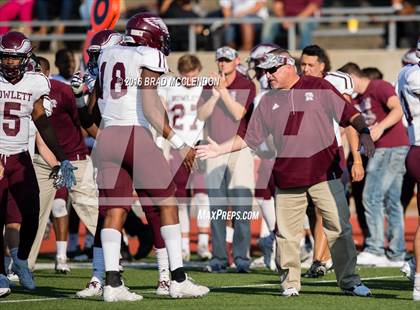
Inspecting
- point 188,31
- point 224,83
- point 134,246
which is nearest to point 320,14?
point 188,31

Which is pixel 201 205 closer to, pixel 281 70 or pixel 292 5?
pixel 281 70

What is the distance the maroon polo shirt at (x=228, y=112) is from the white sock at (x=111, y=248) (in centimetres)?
311

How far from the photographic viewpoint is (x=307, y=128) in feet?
29.3

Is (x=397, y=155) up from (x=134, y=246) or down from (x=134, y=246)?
up

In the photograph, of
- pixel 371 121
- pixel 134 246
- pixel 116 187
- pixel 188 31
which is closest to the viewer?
pixel 116 187

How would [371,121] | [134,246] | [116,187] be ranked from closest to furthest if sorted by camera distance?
[116,187] < [371,121] < [134,246]

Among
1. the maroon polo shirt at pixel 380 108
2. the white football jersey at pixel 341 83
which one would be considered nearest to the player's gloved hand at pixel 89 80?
the white football jersey at pixel 341 83

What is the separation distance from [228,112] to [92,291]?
3098 millimetres

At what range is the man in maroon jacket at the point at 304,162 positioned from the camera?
888cm

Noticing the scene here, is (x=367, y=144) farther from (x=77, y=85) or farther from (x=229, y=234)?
(x=229, y=234)

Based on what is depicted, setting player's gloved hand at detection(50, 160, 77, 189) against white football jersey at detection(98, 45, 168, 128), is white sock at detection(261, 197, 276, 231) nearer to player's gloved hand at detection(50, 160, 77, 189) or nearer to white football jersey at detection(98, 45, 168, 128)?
player's gloved hand at detection(50, 160, 77, 189)

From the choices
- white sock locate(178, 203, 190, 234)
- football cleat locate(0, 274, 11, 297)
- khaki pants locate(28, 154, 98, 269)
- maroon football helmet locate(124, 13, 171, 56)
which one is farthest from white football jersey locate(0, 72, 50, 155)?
white sock locate(178, 203, 190, 234)

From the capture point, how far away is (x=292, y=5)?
18047 millimetres

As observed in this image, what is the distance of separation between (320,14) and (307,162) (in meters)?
10.1
